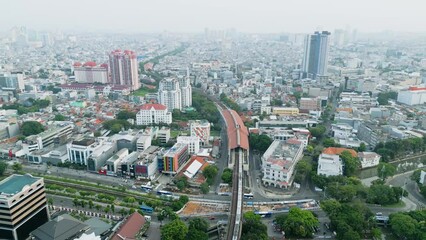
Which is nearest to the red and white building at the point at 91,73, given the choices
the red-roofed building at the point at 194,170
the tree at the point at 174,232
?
the red-roofed building at the point at 194,170

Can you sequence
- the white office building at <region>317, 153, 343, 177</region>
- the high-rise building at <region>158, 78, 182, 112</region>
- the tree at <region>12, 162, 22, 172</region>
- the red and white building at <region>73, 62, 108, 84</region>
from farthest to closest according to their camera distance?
the red and white building at <region>73, 62, 108, 84</region>
the high-rise building at <region>158, 78, 182, 112</region>
the tree at <region>12, 162, 22, 172</region>
the white office building at <region>317, 153, 343, 177</region>

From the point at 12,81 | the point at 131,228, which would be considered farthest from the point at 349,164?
the point at 12,81

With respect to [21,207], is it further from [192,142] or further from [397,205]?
[397,205]

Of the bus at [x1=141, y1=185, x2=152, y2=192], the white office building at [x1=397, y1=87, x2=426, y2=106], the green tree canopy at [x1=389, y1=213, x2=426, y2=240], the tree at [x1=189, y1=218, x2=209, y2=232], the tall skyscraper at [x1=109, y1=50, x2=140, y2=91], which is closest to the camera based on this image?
the green tree canopy at [x1=389, y1=213, x2=426, y2=240]

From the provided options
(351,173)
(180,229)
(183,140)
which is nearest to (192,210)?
(180,229)

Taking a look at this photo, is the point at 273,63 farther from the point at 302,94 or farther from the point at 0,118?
the point at 0,118

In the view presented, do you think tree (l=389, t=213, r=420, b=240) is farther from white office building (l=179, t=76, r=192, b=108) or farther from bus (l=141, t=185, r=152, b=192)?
white office building (l=179, t=76, r=192, b=108)

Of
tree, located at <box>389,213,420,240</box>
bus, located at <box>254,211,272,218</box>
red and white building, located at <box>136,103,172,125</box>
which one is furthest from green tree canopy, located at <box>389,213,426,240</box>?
red and white building, located at <box>136,103,172,125</box>
